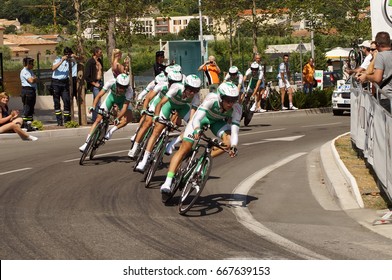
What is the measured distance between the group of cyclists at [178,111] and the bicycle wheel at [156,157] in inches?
6.3

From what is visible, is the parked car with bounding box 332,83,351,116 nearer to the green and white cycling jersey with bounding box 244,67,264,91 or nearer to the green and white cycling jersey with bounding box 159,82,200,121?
the green and white cycling jersey with bounding box 244,67,264,91

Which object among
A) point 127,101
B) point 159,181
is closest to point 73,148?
point 127,101

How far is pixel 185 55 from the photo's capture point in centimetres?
4400

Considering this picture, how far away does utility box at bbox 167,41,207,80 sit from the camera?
141 feet

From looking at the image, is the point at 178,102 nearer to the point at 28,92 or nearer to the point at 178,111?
the point at 178,111

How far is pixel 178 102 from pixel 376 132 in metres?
3.29

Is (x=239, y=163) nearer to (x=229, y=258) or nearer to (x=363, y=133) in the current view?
(x=363, y=133)

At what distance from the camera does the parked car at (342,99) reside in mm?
33469

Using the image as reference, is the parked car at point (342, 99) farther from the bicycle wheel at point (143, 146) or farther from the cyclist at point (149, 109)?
the bicycle wheel at point (143, 146)

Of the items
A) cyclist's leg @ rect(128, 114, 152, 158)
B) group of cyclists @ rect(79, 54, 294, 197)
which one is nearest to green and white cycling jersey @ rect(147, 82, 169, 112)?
group of cyclists @ rect(79, 54, 294, 197)

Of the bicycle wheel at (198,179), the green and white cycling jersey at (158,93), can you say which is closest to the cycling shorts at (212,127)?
the bicycle wheel at (198,179)

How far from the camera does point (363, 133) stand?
55.1 feet

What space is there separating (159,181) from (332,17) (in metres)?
27.4

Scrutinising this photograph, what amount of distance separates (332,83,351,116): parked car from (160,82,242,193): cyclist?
2045 centimetres
